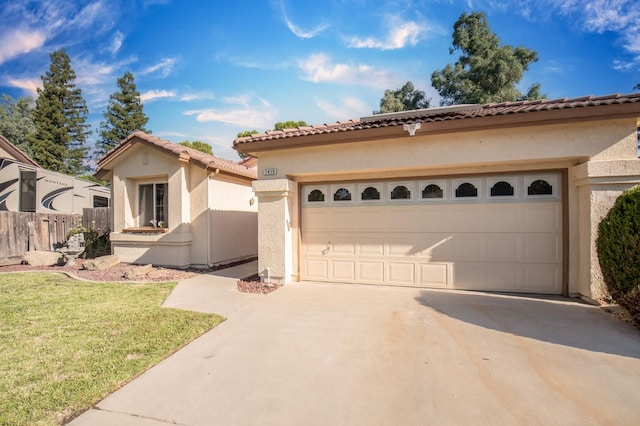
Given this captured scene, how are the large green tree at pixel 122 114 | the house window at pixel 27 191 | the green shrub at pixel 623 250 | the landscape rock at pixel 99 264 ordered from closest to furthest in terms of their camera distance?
the green shrub at pixel 623 250 < the landscape rock at pixel 99 264 < the house window at pixel 27 191 < the large green tree at pixel 122 114

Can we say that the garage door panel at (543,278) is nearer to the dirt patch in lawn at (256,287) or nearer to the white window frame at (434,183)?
the white window frame at (434,183)

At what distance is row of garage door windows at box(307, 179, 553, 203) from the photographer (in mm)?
6440

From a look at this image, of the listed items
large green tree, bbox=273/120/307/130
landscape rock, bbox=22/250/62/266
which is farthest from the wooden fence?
large green tree, bbox=273/120/307/130

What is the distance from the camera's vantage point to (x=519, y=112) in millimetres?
5598

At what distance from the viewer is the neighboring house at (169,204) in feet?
33.3

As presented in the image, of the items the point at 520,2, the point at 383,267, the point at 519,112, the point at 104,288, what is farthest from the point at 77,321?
the point at 520,2

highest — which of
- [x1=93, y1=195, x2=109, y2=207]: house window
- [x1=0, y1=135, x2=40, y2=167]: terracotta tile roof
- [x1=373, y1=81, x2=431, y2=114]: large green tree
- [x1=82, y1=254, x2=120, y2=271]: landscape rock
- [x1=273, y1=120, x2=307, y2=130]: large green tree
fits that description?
[x1=373, y1=81, x2=431, y2=114]: large green tree

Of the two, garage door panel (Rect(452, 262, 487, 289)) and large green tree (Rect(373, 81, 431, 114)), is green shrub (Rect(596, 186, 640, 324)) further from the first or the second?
large green tree (Rect(373, 81, 431, 114))

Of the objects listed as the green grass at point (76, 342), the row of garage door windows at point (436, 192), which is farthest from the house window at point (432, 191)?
the green grass at point (76, 342)

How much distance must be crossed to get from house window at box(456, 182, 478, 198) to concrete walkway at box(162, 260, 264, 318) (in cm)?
518

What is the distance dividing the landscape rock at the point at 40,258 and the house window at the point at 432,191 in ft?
44.9

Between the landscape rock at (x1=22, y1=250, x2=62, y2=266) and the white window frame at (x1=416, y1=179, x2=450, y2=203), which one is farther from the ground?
the white window frame at (x1=416, y1=179, x2=450, y2=203)

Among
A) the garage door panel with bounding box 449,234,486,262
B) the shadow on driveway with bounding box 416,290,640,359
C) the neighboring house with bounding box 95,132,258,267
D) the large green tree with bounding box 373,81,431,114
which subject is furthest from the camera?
the large green tree with bounding box 373,81,431,114

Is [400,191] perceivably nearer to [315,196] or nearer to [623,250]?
[315,196]
